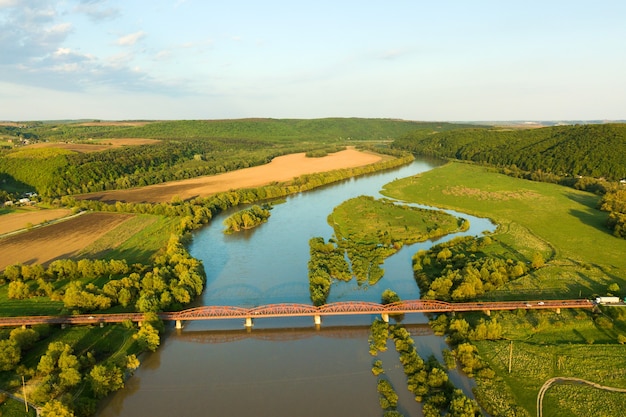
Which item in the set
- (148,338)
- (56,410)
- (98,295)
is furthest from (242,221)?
(56,410)

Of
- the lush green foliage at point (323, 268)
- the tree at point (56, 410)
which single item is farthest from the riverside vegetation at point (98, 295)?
the lush green foliage at point (323, 268)

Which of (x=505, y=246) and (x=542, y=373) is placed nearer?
(x=542, y=373)

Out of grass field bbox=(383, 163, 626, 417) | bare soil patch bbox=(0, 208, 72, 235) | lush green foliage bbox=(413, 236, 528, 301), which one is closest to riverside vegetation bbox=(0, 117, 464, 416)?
bare soil patch bbox=(0, 208, 72, 235)

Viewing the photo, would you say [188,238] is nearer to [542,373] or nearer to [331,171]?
[542,373]

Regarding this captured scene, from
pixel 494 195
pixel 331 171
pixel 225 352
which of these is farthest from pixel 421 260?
pixel 331 171

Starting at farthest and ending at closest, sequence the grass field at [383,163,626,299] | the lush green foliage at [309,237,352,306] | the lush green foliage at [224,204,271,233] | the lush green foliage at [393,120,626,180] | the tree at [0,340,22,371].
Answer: the lush green foliage at [393,120,626,180] → the lush green foliage at [224,204,271,233] → the grass field at [383,163,626,299] → the lush green foliage at [309,237,352,306] → the tree at [0,340,22,371]

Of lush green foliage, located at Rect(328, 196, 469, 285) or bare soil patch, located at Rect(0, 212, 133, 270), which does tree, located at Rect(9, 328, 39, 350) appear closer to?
bare soil patch, located at Rect(0, 212, 133, 270)
